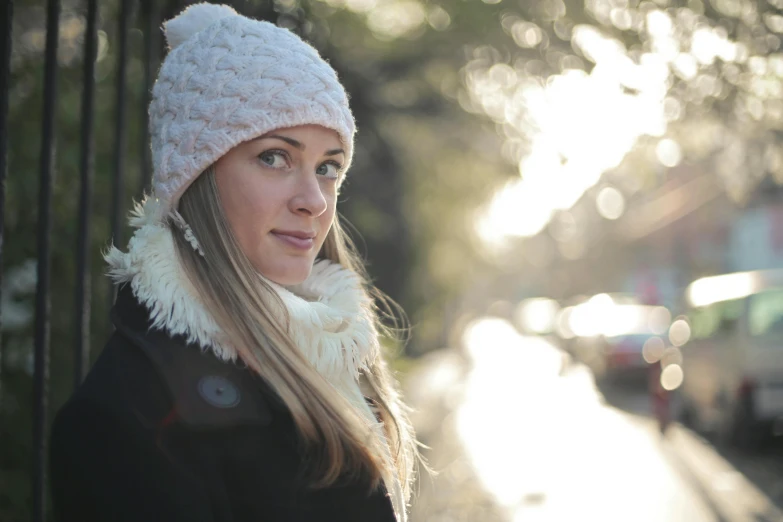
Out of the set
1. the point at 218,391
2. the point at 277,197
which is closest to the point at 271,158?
the point at 277,197

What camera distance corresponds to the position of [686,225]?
4741 cm

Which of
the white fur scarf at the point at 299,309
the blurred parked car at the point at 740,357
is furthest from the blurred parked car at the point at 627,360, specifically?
the white fur scarf at the point at 299,309

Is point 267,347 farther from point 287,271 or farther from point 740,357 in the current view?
point 740,357

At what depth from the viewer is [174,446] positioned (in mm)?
1410

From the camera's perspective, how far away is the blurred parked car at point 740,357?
9117 millimetres

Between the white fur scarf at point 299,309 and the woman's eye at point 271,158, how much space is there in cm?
25

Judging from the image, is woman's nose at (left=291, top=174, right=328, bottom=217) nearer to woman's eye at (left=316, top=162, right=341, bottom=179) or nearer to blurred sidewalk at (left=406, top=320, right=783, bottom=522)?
woman's eye at (left=316, top=162, right=341, bottom=179)

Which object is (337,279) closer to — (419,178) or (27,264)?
(27,264)

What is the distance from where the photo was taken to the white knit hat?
1.75 metres

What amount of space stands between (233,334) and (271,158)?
42cm

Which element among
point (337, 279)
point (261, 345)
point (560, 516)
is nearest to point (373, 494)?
point (261, 345)

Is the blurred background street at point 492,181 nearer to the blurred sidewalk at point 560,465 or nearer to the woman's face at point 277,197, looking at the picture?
the blurred sidewalk at point 560,465

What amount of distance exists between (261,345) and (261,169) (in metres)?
0.40

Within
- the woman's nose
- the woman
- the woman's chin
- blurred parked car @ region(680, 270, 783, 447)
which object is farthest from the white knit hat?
blurred parked car @ region(680, 270, 783, 447)
